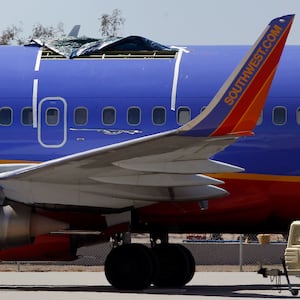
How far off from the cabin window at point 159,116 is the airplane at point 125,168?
0.07ft

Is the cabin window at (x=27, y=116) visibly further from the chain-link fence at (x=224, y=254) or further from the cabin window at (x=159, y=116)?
the chain-link fence at (x=224, y=254)

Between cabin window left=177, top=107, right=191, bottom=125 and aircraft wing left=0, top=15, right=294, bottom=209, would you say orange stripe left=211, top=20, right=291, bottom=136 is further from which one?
cabin window left=177, top=107, right=191, bottom=125

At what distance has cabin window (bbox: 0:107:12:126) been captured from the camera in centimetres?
2770

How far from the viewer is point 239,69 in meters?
23.7

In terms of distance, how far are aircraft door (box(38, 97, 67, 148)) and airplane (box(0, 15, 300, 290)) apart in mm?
20

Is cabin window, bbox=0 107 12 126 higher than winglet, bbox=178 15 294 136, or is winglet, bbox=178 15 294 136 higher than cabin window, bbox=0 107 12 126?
winglet, bbox=178 15 294 136

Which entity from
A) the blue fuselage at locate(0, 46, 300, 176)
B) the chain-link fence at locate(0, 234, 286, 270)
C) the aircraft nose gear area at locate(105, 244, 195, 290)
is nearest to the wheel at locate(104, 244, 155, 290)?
the aircraft nose gear area at locate(105, 244, 195, 290)

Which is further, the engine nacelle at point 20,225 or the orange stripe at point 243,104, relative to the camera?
the engine nacelle at point 20,225

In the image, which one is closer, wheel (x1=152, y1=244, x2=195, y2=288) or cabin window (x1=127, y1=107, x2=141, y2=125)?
cabin window (x1=127, y1=107, x2=141, y2=125)

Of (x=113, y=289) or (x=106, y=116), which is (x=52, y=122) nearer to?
(x=106, y=116)

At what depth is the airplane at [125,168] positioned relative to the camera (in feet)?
84.8

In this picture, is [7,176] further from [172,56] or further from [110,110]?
[172,56]

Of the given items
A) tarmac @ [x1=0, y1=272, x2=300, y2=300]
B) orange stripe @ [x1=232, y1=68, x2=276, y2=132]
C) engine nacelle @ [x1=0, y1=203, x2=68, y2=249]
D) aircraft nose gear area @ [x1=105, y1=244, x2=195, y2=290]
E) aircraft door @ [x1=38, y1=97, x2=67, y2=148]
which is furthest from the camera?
aircraft door @ [x1=38, y1=97, x2=67, y2=148]

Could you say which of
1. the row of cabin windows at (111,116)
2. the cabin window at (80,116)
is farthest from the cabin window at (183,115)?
the cabin window at (80,116)
